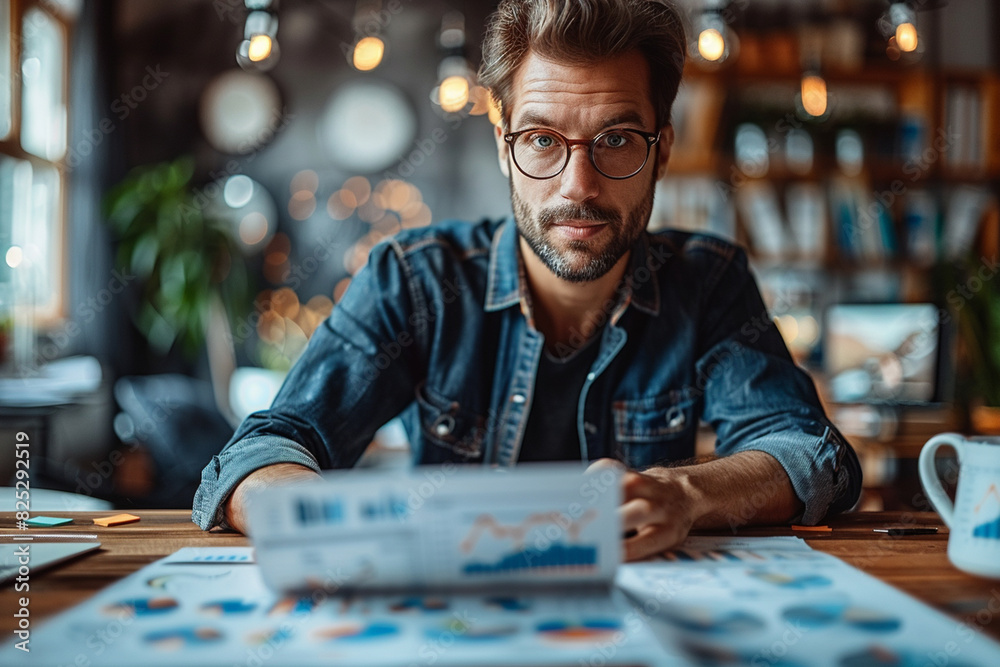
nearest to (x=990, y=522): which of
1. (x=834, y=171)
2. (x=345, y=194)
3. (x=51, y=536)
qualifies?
(x=51, y=536)

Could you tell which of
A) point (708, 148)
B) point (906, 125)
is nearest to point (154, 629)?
point (708, 148)

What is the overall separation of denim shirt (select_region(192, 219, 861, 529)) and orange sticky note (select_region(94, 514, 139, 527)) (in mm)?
272

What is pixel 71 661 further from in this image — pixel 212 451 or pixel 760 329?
pixel 212 451

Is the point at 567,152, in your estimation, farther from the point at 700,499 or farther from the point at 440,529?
the point at 440,529

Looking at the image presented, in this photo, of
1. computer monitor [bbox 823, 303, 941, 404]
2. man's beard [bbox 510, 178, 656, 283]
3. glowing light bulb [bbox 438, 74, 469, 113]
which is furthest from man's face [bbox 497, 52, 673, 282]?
computer monitor [bbox 823, 303, 941, 404]

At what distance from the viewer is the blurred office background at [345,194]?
276 centimetres

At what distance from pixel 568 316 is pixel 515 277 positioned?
11cm

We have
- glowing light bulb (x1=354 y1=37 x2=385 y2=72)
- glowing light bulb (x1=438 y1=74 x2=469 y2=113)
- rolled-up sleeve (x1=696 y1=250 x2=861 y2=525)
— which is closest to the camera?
rolled-up sleeve (x1=696 y1=250 x2=861 y2=525)

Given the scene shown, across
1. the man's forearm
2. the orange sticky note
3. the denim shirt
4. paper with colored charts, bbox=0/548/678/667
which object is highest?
the denim shirt

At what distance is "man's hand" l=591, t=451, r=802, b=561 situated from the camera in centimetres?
74

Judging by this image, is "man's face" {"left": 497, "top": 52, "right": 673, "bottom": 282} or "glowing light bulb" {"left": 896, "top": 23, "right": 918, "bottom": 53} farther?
"glowing light bulb" {"left": 896, "top": 23, "right": 918, "bottom": 53}

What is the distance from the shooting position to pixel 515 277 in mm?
1267

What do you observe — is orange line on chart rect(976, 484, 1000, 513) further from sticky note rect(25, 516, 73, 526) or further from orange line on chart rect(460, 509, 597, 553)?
sticky note rect(25, 516, 73, 526)

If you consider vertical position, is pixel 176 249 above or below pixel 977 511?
above
